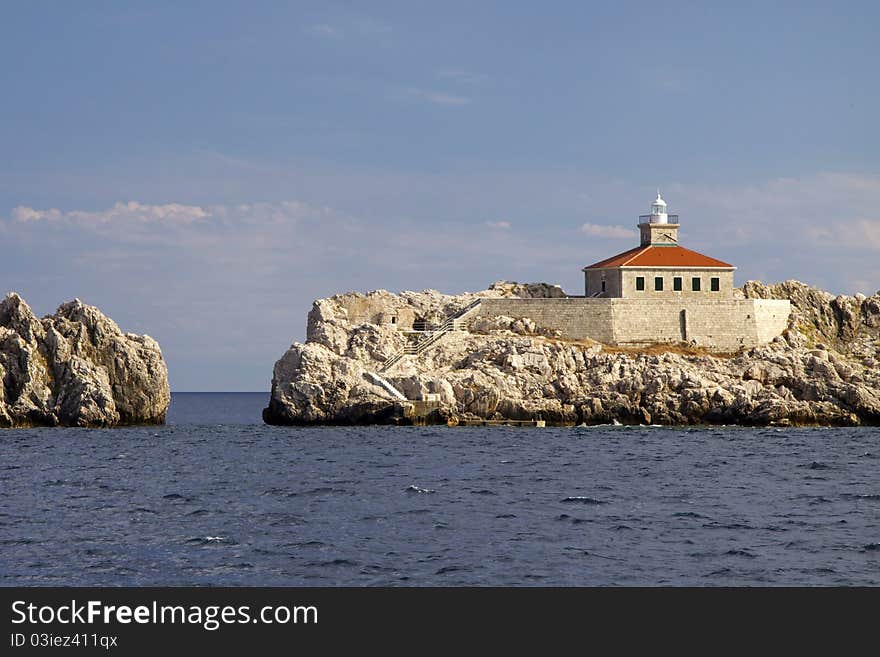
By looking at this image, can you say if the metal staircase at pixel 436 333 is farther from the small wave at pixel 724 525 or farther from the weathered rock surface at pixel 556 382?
the small wave at pixel 724 525

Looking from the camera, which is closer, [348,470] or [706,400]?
[348,470]

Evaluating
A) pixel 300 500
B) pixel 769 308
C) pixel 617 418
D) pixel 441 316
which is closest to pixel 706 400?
pixel 617 418

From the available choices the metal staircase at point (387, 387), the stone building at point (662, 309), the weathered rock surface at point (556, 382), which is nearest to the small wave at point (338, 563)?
the weathered rock surface at point (556, 382)

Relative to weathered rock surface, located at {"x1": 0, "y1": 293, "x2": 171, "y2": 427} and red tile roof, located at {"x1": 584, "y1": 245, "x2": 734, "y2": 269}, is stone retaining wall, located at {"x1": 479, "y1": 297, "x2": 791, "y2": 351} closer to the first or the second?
red tile roof, located at {"x1": 584, "y1": 245, "x2": 734, "y2": 269}

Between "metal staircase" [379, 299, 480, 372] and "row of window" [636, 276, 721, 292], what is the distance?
27.1 ft

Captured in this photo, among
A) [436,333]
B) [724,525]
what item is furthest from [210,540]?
[436,333]

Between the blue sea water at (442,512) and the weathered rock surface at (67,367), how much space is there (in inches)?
358

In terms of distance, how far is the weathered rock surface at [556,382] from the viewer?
53.5 metres

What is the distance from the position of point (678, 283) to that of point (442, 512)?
3770cm

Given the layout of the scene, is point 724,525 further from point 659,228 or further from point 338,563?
point 659,228

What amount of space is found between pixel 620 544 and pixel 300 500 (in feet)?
29.3

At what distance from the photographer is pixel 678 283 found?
6144 centimetres
